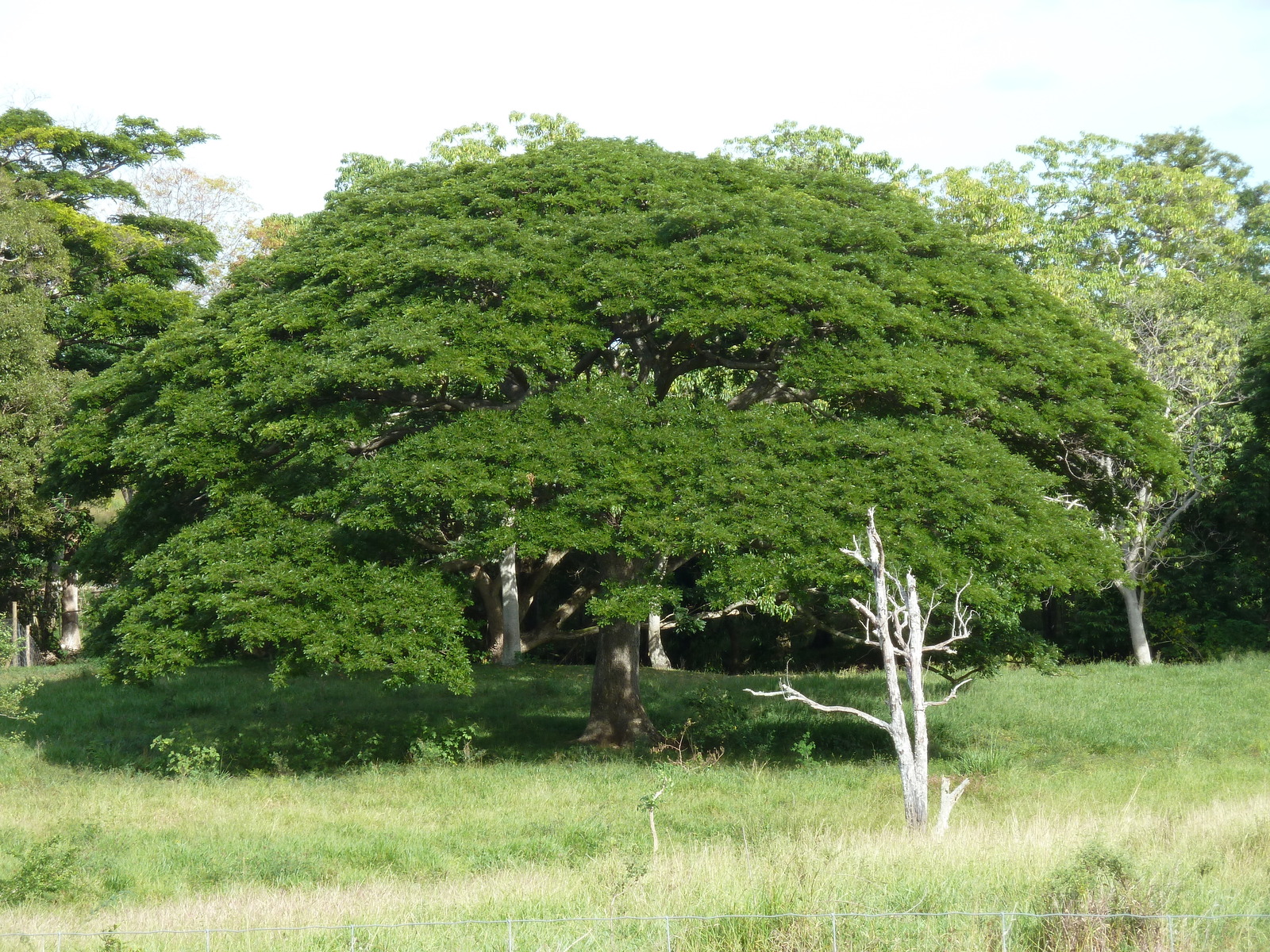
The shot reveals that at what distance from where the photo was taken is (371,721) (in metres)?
21.8

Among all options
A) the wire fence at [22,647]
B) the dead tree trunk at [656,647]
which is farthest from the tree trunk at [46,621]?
the dead tree trunk at [656,647]

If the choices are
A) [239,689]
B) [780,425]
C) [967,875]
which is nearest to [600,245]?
[780,425]

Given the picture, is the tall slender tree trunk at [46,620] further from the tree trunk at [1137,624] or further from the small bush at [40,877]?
the tree trunk at [1137,624]

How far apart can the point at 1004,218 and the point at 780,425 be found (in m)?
24.0

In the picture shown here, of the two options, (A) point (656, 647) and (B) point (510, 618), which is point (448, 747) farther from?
(A) point (656, 647)

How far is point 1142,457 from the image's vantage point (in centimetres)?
1733

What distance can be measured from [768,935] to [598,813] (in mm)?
6810

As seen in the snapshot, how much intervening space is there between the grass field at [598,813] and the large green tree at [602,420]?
210 cm

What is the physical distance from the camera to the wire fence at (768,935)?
7.29m

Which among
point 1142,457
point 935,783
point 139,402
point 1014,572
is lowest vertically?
point 935,783

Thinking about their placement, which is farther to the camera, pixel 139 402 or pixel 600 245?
pixel 139 402

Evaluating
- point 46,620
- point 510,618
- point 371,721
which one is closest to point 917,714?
point 371,721

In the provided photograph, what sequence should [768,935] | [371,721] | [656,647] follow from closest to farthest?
[768,935], [371,721], [656,647]

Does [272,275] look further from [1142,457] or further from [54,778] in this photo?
[1142,457]
